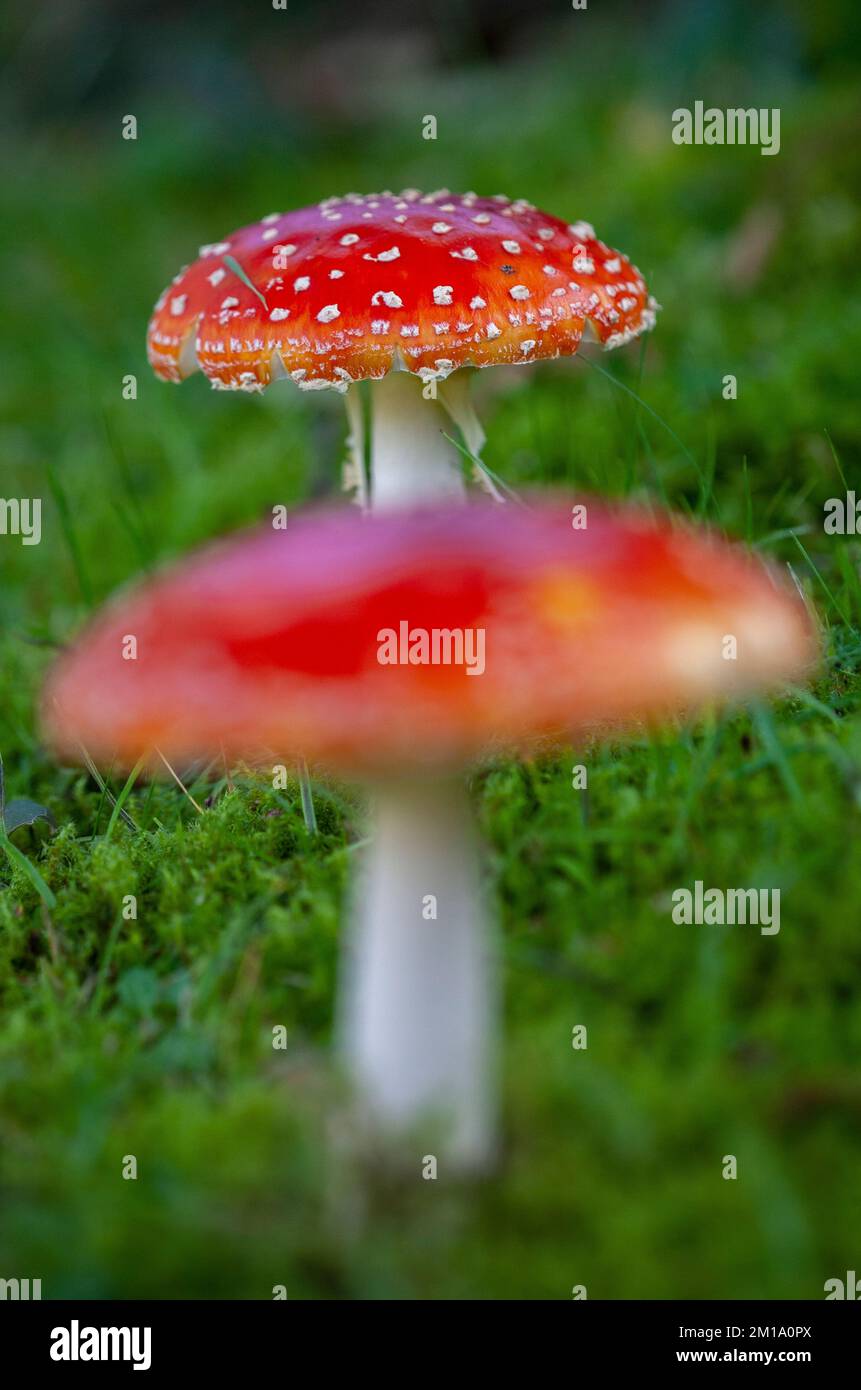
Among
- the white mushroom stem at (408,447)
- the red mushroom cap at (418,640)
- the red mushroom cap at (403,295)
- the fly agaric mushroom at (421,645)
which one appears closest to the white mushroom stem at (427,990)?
the fly agaric mushroom at (421,645)

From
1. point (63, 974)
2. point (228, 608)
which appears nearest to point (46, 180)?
point (63, 974)

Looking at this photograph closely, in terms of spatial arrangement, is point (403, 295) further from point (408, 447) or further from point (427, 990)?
point (427, 990)

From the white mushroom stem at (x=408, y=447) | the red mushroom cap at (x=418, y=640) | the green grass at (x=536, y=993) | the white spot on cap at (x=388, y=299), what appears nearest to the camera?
the red mushroom cap at (x=418, y=640)

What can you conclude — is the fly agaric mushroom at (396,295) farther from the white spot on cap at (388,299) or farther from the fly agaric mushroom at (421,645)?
the fly agaric mushroom at (421,645)

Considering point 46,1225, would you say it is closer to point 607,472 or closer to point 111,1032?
point 111,1032

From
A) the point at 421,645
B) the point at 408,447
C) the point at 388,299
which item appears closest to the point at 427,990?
the point at 421,645

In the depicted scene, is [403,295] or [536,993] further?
[403,295]

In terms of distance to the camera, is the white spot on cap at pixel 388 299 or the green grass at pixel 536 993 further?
the white spot on cap at pixel 388 299

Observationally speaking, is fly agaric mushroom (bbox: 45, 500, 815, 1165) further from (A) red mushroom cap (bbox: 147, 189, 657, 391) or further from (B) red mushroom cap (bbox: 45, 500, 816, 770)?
(A) red mushroom cap (bbox: 147, 189, 657, 391)

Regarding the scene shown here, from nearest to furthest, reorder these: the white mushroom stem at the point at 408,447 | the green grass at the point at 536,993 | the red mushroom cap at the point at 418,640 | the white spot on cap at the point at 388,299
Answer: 1. the red mushroom cap at the point at 418,640
2. the green grass at the point at 536,993
3. the white spot on cap at the point at 388,299
4. the white mushroom stem at the point at 408,447
